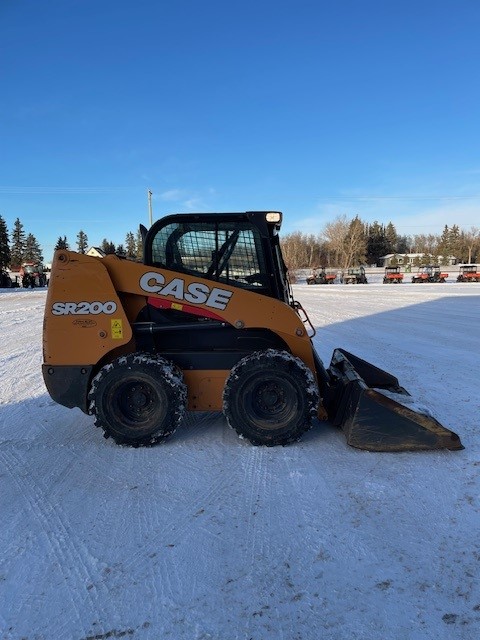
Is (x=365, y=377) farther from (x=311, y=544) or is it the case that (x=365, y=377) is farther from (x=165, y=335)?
(x=311, y=544)

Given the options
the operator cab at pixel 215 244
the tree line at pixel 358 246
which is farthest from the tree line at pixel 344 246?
the operator cab at pixel 215 244

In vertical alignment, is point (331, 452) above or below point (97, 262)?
below

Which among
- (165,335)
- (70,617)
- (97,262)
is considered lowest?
(70,617)

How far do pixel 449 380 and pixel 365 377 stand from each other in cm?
187

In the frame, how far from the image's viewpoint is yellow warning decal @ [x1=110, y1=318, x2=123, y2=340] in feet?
13.2

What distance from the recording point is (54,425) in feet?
15.0

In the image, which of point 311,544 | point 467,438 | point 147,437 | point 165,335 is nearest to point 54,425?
point 147,437

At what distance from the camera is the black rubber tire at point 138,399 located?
12.8 feet

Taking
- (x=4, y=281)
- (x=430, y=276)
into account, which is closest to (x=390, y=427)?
(x=4, y=281)

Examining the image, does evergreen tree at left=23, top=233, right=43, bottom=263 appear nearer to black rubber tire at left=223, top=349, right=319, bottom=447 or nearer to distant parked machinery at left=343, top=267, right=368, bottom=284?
distant parked machinery at left=343, top=267, right=368, bottom=284

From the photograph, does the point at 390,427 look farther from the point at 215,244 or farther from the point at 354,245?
the point at 354,245

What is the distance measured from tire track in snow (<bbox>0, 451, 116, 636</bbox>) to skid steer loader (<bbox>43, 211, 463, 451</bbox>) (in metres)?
0.87

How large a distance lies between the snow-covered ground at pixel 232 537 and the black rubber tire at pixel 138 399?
0.18 meters

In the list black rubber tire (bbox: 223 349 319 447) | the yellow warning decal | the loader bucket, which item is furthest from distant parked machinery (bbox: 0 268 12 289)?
the loader bucket
